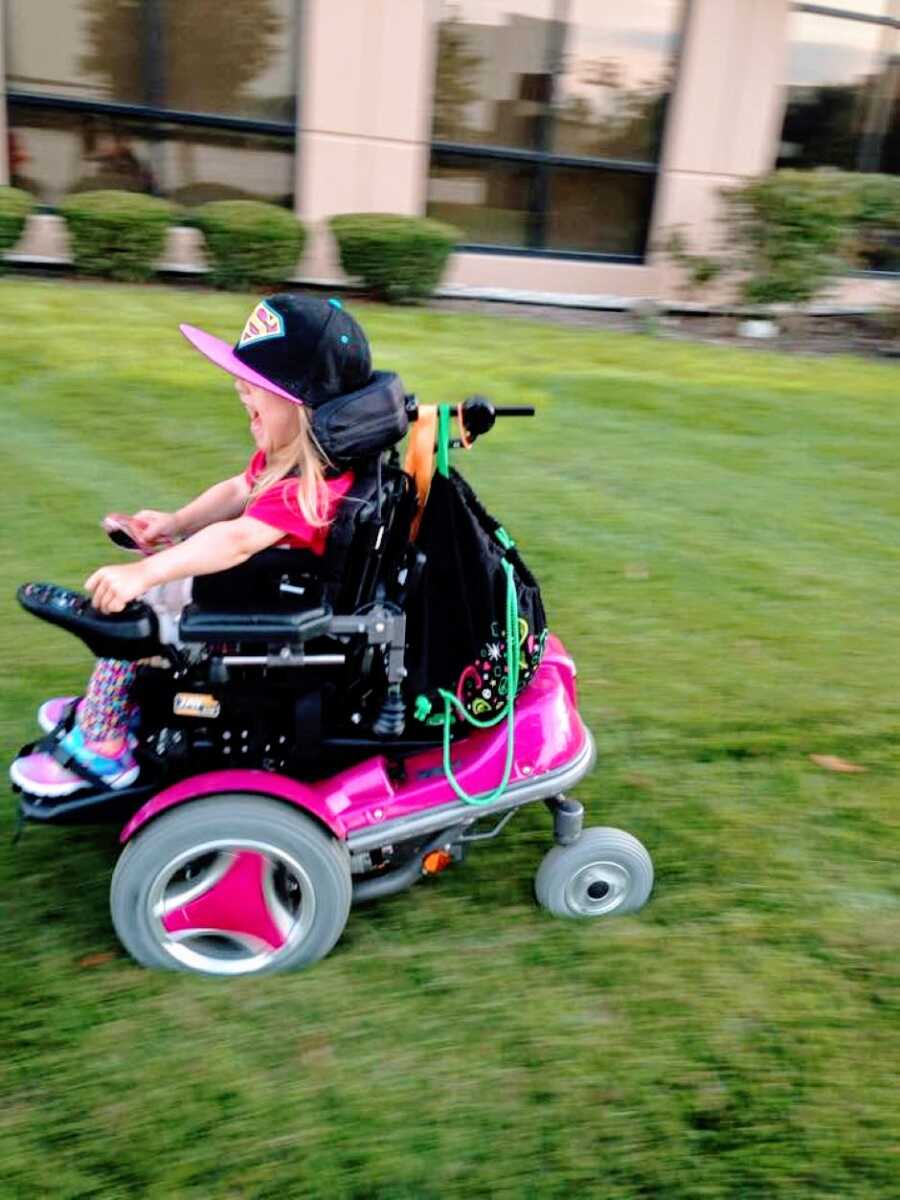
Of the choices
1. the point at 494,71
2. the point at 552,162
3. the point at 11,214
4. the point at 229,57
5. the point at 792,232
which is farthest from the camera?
the point at 552,162

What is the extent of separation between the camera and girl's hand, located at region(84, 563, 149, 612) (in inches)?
92.8

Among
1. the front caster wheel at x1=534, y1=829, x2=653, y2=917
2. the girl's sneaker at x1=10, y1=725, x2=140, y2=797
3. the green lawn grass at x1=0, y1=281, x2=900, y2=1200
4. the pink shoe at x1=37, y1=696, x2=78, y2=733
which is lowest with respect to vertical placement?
the green lawn grass at x1=0, y1=281, x2=900, y2=1200

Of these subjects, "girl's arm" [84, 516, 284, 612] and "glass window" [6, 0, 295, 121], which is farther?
"glass window" [6, 0, 295, 121]

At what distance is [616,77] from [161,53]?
4357mm

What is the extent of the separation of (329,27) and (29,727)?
8.44m

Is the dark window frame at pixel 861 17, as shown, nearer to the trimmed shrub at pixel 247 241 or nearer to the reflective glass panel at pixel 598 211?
the reflective glass panel at pixel 598 211

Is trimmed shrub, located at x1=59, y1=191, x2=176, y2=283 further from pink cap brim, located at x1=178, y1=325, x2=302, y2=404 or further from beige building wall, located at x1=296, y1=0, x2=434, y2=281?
pink cap brim, located at x1=178, y1=325, x2=302, y2=404

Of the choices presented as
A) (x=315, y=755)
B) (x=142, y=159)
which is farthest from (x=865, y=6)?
(x=315, y=755)

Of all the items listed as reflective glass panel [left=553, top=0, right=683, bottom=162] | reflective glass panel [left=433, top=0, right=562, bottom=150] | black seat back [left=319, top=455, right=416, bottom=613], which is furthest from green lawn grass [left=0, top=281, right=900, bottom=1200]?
reflective glass panel [left=553, top=0, right=683, bottom=162]

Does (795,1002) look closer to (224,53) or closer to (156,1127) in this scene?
(156,1127)

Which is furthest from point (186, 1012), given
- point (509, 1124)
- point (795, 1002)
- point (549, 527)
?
point (549, 527)

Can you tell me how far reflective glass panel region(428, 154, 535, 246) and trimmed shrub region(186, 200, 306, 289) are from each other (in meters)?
1.98

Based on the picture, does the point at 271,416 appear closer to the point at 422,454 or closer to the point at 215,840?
the point at 422,454

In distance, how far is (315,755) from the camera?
271cm
